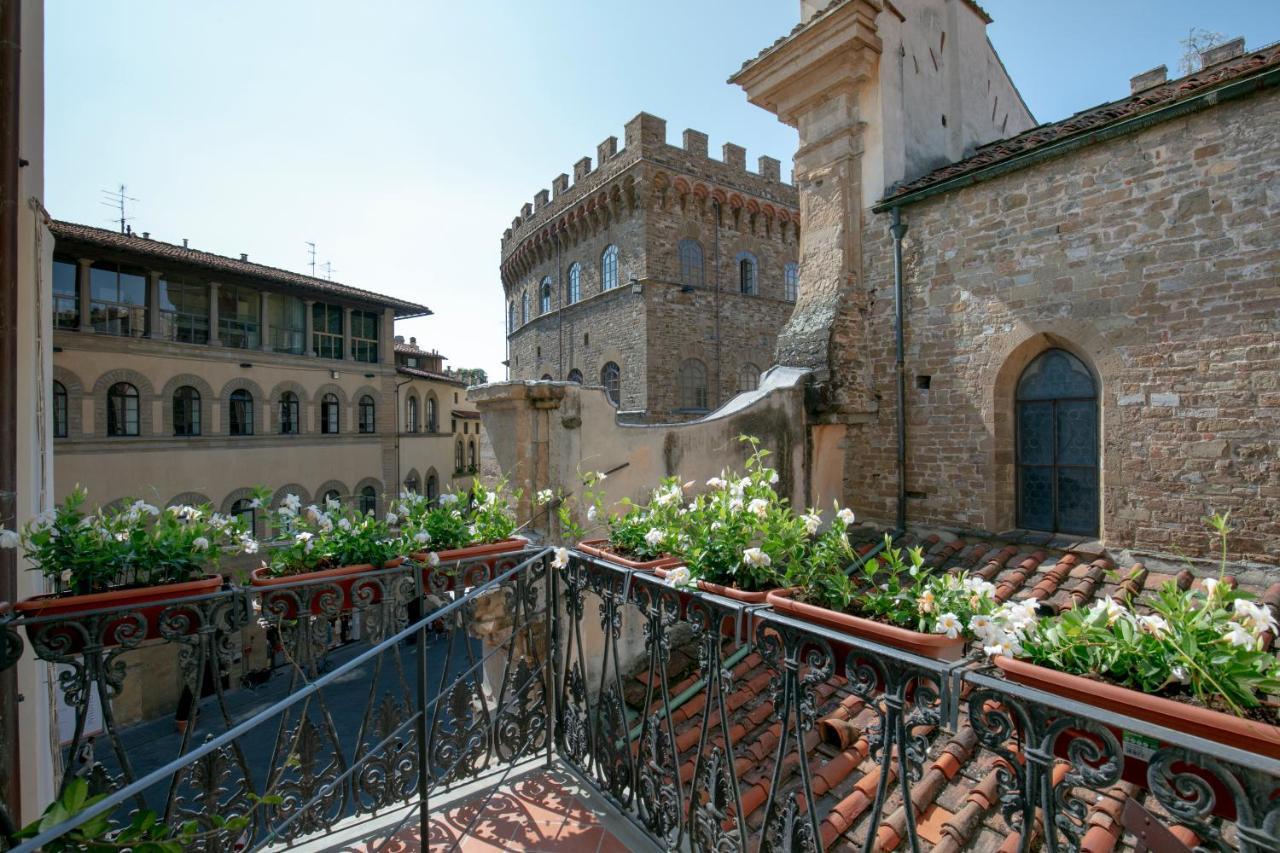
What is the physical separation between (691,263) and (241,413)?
53.4ft

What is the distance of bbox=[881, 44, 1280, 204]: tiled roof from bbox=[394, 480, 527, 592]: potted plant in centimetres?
667

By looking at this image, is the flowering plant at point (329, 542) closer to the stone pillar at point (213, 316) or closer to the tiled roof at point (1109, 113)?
the tiled roof at point (1109, 113)

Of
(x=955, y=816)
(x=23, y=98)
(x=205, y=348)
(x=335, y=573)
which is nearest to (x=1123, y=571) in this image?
(x=955, y=816)

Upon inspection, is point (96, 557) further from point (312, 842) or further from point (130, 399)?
point (130, 399)

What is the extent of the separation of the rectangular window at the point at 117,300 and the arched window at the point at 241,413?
2.95m

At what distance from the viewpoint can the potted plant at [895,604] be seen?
2.06 m

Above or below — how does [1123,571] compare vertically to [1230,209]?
below

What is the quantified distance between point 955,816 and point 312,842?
11.3 ft

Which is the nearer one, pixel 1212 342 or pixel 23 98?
pixel 23 98

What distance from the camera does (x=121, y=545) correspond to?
112 inches

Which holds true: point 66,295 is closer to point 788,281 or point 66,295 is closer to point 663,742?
point 663,742

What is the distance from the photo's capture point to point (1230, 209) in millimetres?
5430

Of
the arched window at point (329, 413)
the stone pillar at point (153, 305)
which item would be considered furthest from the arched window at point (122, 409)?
the arched window at point (329, 413)

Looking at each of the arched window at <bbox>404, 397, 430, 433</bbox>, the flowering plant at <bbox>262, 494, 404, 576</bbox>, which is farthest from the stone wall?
the arched window at <bbox>404, 397, 430, 433</bbox>
